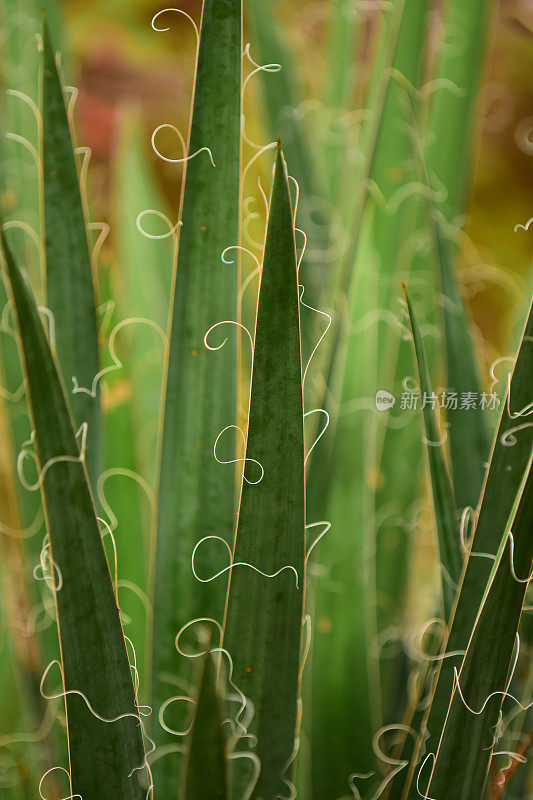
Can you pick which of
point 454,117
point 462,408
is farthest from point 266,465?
point 454,117

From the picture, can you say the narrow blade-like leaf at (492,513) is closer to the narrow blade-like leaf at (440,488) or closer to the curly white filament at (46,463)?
the narrow blade-like leaf at (440,488)

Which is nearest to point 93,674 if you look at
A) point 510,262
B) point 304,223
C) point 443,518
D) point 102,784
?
point 102,784

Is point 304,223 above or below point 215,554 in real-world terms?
above

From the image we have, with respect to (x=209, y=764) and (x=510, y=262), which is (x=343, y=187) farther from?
(x=209, y=764)

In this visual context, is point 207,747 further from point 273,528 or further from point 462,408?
point 462,408

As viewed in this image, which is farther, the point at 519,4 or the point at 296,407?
the point at 519,4

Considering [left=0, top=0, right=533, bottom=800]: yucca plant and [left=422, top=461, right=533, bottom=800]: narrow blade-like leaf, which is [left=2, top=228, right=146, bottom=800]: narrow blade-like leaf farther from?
[left=422, top=461, right=533, bottom=800]: narrow blade-like leaf
